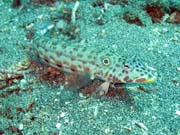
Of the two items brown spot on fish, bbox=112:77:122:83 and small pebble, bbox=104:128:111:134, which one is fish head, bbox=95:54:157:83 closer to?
brown spot on fish, bbox=112:77:122:83

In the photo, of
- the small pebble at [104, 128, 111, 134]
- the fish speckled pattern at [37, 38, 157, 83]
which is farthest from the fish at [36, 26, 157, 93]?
the small pebble at [104, 128, 111, 134]

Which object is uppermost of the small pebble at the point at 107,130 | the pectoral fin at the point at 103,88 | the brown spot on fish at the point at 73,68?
the brown spot on fish at the point at 73,68

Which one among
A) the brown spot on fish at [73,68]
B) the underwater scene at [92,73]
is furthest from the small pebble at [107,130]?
the brown spot on fish at [73,68]

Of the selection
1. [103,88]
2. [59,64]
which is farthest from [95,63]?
[59,64]

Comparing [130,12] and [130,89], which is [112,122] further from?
[130,12]

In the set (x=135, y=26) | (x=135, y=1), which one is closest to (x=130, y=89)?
(x=135, y=26)

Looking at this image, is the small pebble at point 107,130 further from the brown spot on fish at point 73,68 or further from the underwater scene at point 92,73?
the brown spot on fish at point 73,68
